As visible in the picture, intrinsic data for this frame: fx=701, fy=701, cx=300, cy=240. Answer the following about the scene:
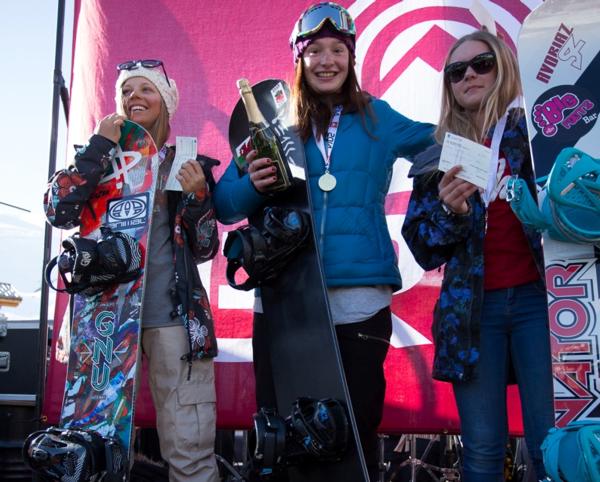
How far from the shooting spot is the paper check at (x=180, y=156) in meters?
2.40

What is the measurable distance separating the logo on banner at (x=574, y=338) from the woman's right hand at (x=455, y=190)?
0.92 feet

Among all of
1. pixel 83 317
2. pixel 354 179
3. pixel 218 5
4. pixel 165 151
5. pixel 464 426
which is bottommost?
pixel 464 426

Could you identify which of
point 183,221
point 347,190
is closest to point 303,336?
point 347,190

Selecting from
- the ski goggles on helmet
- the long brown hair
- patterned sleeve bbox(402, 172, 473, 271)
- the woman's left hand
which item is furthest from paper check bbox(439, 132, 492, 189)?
the woman's left hand

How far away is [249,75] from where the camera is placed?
3271 mm

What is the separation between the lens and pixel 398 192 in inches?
121

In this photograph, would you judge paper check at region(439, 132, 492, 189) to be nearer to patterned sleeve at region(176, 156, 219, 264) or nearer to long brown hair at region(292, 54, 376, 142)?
long brown hair at region(292, 54, 376, 142)

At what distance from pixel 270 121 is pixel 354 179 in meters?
0.41

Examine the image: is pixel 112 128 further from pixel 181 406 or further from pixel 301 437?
pixel 301 437

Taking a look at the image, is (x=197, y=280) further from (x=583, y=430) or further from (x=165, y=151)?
(x=583, y=430)

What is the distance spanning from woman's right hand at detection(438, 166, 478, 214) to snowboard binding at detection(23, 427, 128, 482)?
1284 mm

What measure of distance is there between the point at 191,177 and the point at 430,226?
84 centimetres

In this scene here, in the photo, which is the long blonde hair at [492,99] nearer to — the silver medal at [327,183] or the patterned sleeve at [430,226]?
the patterned sleeve at [430,226]

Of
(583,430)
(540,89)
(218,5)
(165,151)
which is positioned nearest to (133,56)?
(218,5)
